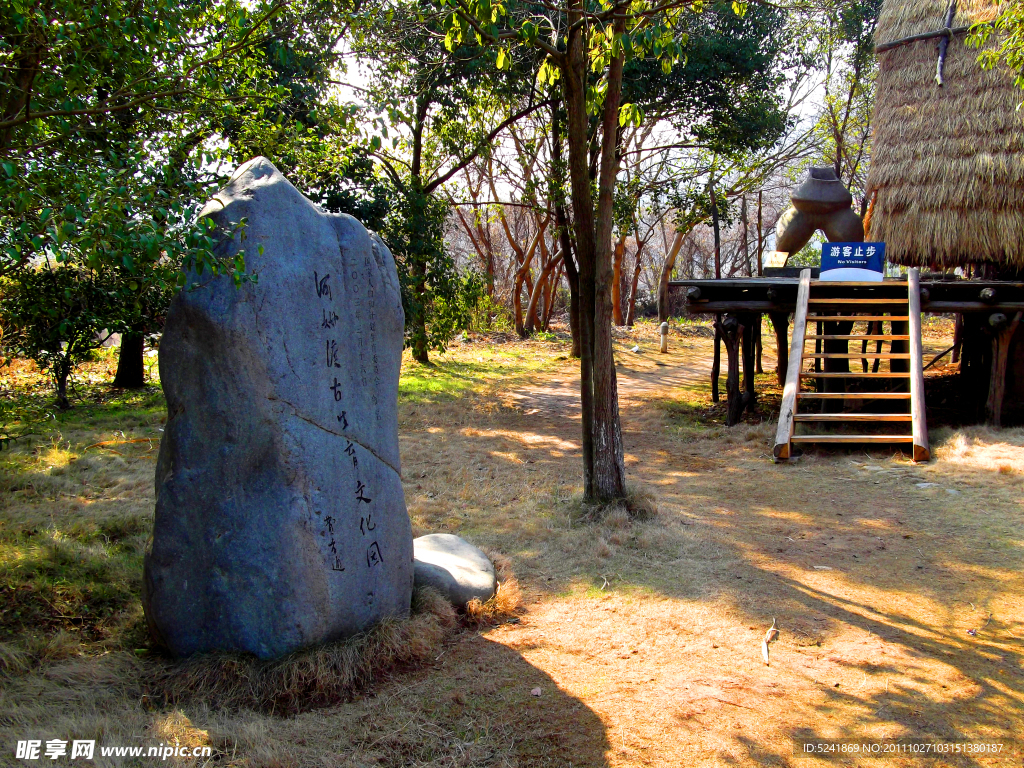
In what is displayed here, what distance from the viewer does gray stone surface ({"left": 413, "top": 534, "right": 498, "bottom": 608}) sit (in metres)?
4.29

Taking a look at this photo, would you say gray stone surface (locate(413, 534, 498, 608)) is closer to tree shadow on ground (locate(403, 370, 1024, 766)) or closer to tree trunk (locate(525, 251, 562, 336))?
tree shadow on ground (locate(403, 370, 1024, 766))

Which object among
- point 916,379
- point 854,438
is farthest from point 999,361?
point 854,438

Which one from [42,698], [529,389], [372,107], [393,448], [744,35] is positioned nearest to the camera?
[42,698]

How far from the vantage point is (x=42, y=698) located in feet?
10.5

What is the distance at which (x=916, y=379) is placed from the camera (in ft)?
25.8

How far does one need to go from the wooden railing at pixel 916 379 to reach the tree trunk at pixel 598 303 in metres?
3.43

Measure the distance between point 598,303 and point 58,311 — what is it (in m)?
3.62

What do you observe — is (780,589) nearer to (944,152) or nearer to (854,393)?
(854,393)

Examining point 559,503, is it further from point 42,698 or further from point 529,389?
point 529,389

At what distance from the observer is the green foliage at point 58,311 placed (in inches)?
217

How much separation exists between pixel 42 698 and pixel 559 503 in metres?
3.94

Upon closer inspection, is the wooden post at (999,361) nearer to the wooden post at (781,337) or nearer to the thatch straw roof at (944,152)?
the thatch straw roof at (944,152)

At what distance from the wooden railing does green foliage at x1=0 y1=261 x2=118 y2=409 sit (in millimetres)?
7071

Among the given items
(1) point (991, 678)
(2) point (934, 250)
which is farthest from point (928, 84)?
(1) point (991, 678)
